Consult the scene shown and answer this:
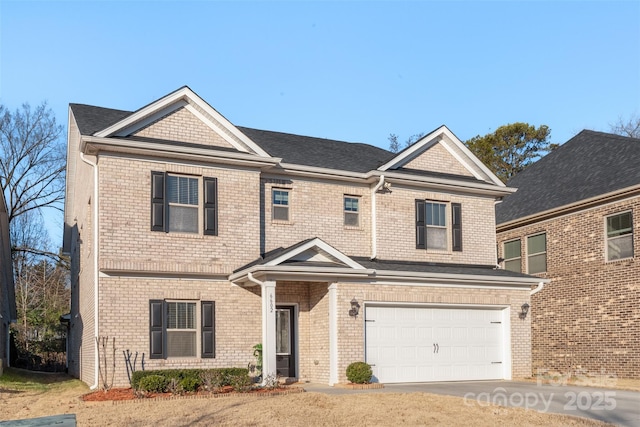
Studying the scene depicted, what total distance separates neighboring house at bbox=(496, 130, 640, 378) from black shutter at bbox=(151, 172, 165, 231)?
13.2 m

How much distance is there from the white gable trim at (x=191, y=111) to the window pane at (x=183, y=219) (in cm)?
221

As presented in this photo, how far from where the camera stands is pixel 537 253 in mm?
25031

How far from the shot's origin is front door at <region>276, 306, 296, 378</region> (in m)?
19.2

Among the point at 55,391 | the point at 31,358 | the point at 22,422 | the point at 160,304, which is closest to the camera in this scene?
the point at 22,422

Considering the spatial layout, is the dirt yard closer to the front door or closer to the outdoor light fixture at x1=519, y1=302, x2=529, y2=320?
the front door

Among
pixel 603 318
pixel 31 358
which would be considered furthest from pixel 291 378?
pixel 31 358

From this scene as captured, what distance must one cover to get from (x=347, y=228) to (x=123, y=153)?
6827 millimetres

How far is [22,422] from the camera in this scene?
26.8 feet

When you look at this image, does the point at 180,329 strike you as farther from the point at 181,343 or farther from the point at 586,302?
the point at 586,302

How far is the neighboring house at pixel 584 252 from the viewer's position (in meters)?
20.9

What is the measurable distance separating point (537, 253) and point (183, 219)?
1330 centimetres

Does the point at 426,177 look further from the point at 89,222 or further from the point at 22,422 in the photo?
the point at 22,422

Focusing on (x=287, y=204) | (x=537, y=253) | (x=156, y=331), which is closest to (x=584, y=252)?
(x=537, y=253)

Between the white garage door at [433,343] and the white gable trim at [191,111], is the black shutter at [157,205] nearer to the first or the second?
the white gable trim at [191,111]
